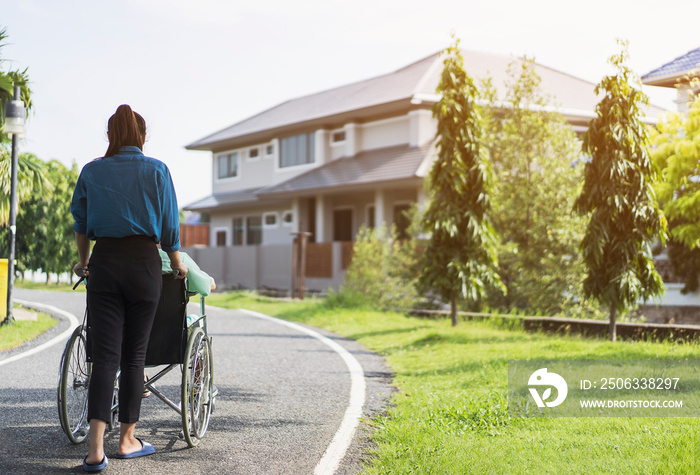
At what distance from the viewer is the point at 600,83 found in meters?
12.2

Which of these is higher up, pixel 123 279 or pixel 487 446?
pixel 123 279

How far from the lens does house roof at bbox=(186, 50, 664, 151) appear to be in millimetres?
25781

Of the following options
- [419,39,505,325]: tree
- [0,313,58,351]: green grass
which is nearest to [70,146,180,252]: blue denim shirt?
[0,313,58,351]: green grass

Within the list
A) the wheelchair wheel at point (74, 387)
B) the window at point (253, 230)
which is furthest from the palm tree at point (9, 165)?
the window at point (253, 230)

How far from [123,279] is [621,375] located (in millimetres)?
5418

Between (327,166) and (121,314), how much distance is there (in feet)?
79.2

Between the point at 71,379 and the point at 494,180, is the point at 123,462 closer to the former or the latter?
the point at 71,379

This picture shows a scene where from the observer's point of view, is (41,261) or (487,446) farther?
(41,261)

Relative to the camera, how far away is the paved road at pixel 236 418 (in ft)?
15.3

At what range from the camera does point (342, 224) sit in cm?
2967

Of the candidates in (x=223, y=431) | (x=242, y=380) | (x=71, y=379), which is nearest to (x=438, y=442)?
(x=223, y=431)

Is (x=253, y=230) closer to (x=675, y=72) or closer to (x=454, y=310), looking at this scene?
(x=675, y=72)

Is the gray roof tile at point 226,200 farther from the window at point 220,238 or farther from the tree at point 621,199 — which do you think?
the tree at point 621,199

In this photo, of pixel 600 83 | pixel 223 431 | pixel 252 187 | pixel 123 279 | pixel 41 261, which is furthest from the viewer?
pixel 252 187
